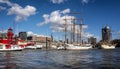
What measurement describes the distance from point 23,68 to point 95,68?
10977 millimetres

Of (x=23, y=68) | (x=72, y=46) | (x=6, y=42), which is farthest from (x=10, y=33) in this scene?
(x=23, y=68)

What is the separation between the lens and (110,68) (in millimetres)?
34562

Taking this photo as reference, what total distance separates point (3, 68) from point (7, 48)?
10336 centimetres

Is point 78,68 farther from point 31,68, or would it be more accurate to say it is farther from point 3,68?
point 3,68

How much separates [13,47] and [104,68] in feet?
357

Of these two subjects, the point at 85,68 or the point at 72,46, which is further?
the point at 72,46

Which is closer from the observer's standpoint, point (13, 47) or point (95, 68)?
point (95, 68)

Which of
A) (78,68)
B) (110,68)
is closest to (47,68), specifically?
(78,68)

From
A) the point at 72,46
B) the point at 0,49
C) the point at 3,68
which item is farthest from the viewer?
the point at 72,46

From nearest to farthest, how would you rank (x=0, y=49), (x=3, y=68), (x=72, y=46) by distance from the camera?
(x=3, y=68), (x=0, y=49), (x=72, y=46)

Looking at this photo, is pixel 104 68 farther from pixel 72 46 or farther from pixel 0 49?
pixel 72 46

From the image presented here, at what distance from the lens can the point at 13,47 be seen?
137625 millimetres

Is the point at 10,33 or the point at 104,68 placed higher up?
the point at 10,33

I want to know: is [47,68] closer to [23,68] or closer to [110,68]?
[23,68]
